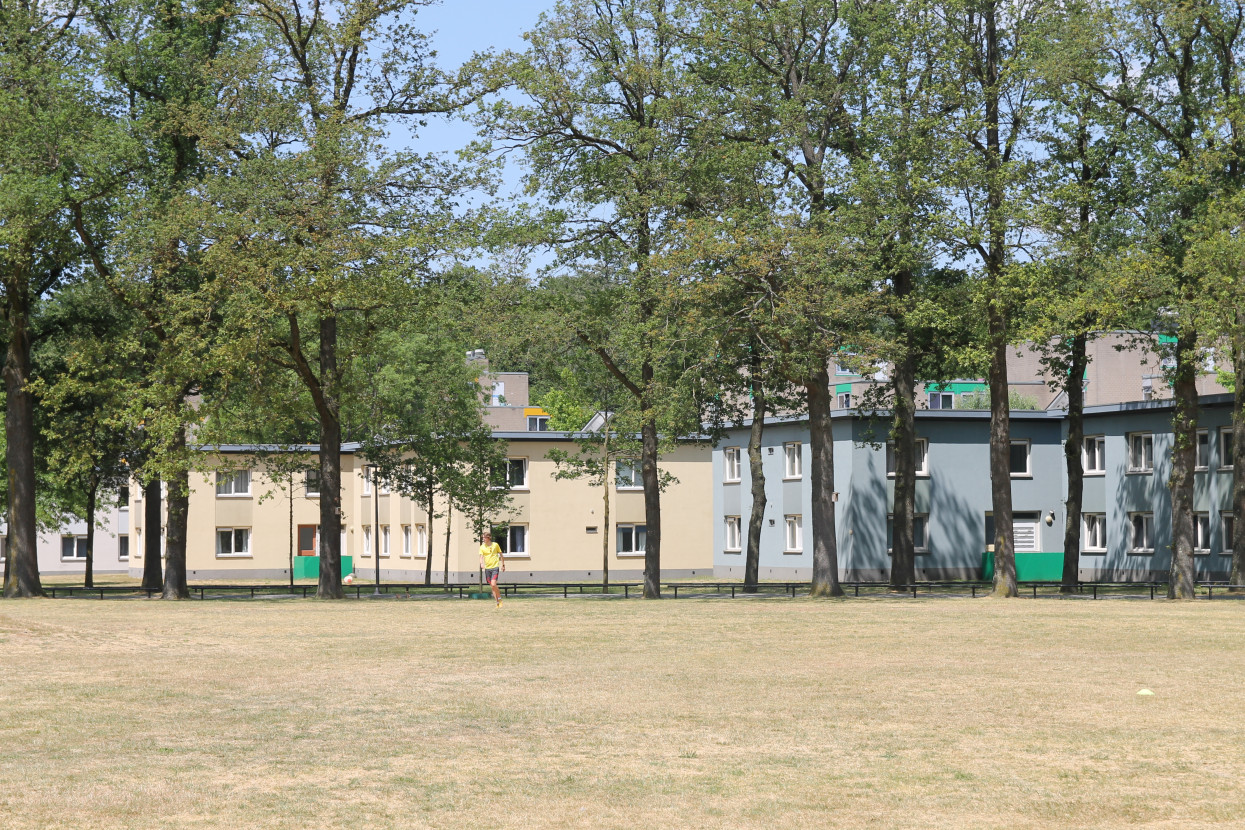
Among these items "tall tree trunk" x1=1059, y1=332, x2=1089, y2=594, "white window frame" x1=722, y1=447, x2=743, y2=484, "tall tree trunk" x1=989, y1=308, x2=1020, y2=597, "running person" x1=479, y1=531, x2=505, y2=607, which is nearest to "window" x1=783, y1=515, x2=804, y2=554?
"white window frame" x1=722, y1=447, x2=743, y2=484

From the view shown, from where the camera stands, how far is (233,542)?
77.5 m

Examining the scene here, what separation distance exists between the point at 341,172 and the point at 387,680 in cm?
2190

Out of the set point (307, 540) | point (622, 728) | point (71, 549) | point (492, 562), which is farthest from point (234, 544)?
point (622, 728)

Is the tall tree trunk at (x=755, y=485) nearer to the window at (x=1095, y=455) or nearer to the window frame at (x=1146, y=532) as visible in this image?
the window frame at (x=1146, y=532)

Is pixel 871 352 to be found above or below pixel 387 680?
above

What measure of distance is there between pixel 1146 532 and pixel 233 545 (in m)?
43.9

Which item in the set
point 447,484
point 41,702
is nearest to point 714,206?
point 447,484

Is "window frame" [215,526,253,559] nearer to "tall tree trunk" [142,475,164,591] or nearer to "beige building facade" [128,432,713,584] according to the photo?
"beige building facade" [128,432,713,584]

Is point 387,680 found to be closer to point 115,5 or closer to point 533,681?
point 533,681

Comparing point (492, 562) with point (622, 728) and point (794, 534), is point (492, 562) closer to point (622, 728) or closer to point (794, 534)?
point (622, 728)

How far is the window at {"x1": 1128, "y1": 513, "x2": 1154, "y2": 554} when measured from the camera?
61875 mm

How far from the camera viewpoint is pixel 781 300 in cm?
3831

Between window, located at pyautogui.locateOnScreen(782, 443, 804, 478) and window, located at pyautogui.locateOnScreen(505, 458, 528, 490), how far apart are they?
1186 centimetres

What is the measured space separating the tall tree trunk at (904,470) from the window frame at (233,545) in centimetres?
4193
